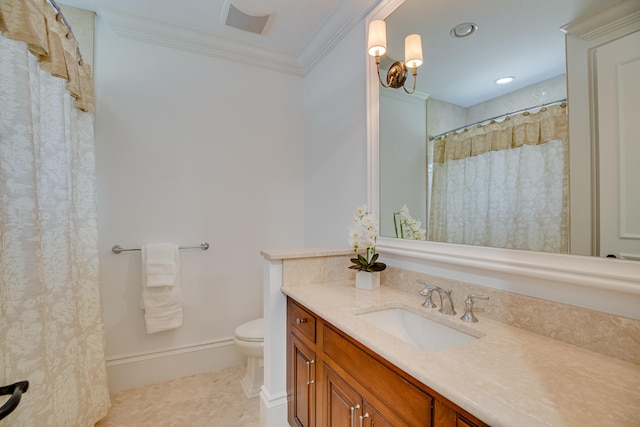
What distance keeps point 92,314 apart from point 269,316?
3.41 feet

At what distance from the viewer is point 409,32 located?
1.49 metres

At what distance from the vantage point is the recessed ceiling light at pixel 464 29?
3.99ft

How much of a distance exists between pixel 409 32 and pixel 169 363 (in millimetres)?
2725

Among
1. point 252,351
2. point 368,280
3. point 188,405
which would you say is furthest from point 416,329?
point 188,405

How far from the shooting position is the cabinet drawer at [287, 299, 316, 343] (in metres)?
1.25

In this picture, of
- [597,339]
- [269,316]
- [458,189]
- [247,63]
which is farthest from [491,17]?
[247,63]

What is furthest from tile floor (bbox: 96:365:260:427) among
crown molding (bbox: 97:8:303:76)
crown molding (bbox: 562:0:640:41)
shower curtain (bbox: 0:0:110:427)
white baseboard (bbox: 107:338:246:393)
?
crown molding (bbox: 97:8:303:76)

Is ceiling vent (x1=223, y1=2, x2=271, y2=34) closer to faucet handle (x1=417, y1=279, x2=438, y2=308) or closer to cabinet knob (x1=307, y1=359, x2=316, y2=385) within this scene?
faucet handle (x1=417, y1=279, x2=438, y2=308)

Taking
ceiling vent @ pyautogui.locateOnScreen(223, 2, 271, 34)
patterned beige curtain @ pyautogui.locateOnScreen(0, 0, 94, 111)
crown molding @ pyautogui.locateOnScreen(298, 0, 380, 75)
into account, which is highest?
ceiling vent @ pyautogui.locateOnScreen(223, 2, 271, 34)

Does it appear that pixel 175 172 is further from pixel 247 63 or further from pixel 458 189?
pixel 458 189

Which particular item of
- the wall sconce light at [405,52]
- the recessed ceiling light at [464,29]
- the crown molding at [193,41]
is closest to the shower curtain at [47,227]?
the crown molding at [193,41]

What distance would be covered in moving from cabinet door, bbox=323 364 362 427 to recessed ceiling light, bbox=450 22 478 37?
5.01ft

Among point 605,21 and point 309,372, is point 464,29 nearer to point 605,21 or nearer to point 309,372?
point 605,21

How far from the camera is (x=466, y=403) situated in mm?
589
